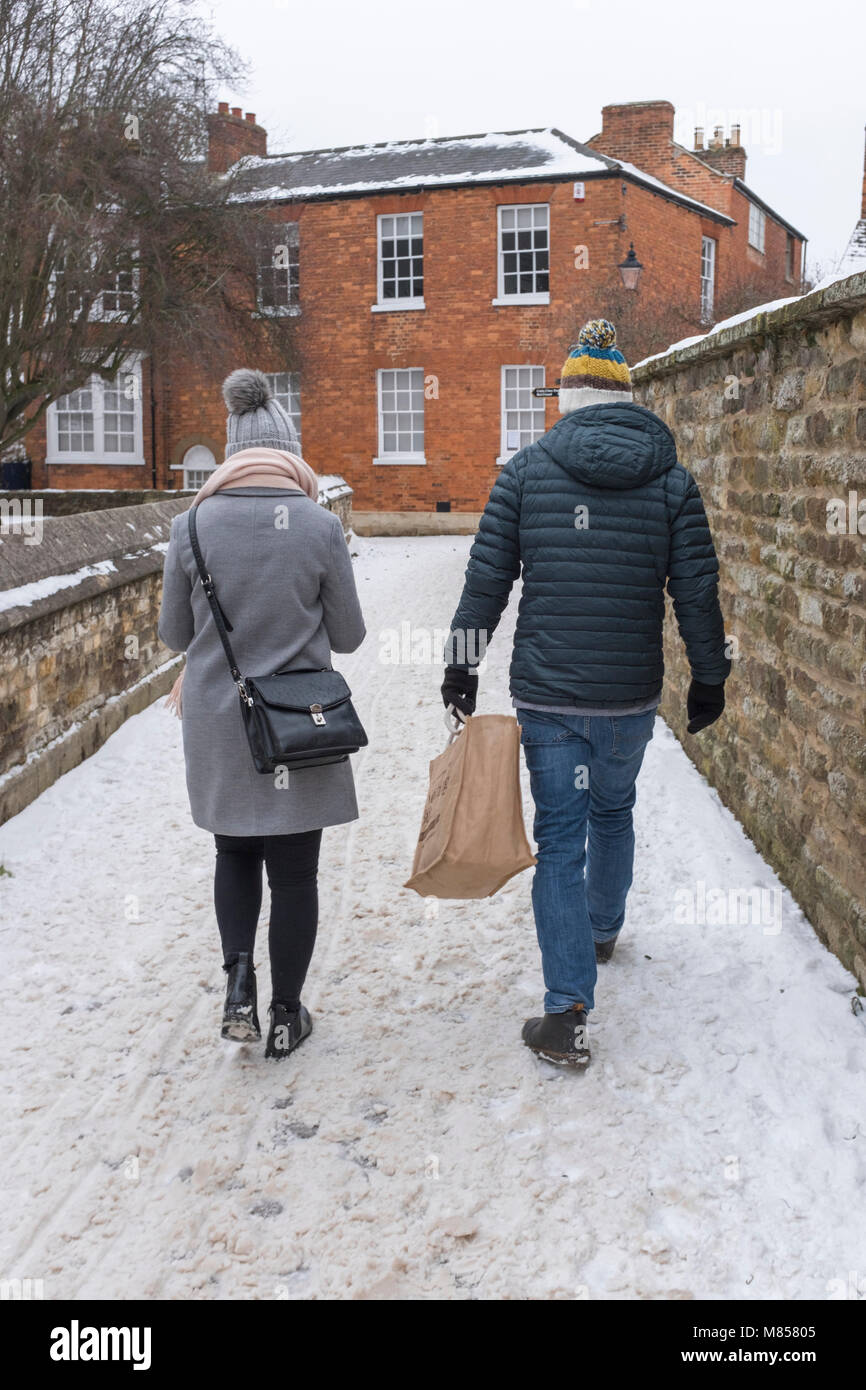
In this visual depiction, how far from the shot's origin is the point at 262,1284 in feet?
8.98

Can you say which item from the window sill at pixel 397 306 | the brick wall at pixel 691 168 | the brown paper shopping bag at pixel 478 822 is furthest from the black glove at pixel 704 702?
the brick wall at pixel 691 168

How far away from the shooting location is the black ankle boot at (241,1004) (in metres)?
3.72

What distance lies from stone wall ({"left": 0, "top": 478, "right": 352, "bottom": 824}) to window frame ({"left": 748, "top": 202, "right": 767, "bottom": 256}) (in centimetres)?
2447

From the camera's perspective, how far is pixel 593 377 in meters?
3.67

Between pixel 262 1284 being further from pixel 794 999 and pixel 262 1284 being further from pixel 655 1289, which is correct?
pixel 794 999

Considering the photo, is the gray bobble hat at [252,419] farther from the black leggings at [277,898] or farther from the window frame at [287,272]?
the window frame at [287,272]

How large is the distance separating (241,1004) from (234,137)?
26388 millimetres

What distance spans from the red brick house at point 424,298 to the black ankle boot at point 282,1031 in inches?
778

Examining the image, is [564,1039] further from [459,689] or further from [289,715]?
[289,715]

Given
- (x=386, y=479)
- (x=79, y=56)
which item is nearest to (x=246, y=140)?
(x=386, y=479)

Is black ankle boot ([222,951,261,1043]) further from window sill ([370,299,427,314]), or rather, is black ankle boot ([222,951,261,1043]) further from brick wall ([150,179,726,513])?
window sill ([370,299,427,314])

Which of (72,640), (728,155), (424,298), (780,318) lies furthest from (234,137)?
(780,318)

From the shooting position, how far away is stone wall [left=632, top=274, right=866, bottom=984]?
3959 mm

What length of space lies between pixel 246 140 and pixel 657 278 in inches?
383
